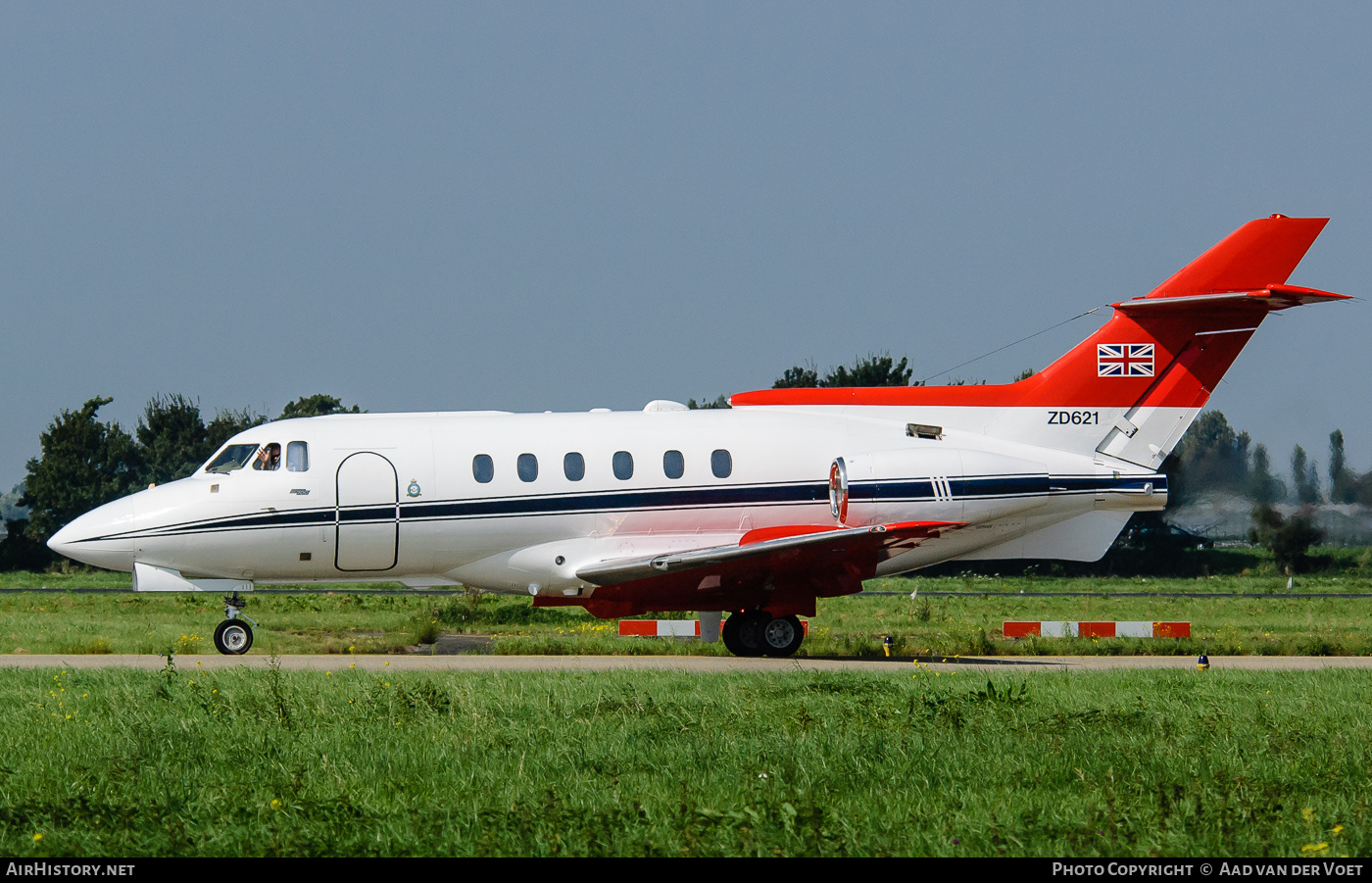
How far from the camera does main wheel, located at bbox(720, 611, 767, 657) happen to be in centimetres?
2009

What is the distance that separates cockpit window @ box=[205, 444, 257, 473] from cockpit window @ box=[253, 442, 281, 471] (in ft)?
0.49

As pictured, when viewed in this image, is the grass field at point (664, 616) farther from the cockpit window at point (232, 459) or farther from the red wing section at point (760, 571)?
the cockpit window at point (232, 459)

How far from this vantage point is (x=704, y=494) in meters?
19.9

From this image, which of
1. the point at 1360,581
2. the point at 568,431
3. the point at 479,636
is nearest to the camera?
the point at 568,431

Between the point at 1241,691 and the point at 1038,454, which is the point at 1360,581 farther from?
the point at 1241,691

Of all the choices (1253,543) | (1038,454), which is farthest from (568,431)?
(1253,543)

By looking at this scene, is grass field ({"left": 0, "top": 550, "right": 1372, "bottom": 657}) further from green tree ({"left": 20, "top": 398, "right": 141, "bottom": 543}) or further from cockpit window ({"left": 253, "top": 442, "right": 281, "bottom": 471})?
green tree ({"left": 20, "top": 398, "right": 141, "bottom": 543})

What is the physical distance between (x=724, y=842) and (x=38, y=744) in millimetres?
5794

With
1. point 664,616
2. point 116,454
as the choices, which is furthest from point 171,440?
point 664,616

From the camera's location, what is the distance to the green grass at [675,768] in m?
7.08

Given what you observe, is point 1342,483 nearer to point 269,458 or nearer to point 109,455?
point 269,458


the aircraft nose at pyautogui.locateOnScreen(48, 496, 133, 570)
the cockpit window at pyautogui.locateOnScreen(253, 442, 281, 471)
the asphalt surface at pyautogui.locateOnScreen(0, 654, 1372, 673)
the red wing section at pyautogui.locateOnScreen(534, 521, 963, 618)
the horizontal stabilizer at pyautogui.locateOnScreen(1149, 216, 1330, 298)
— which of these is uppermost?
the horizontal stabilizer at pyautogui.locateOnScreen(1149, 216, 1330, 298)

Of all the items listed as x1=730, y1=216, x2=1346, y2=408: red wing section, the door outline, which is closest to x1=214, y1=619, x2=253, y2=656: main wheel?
the door outline

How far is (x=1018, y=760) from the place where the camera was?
921 centimetres
